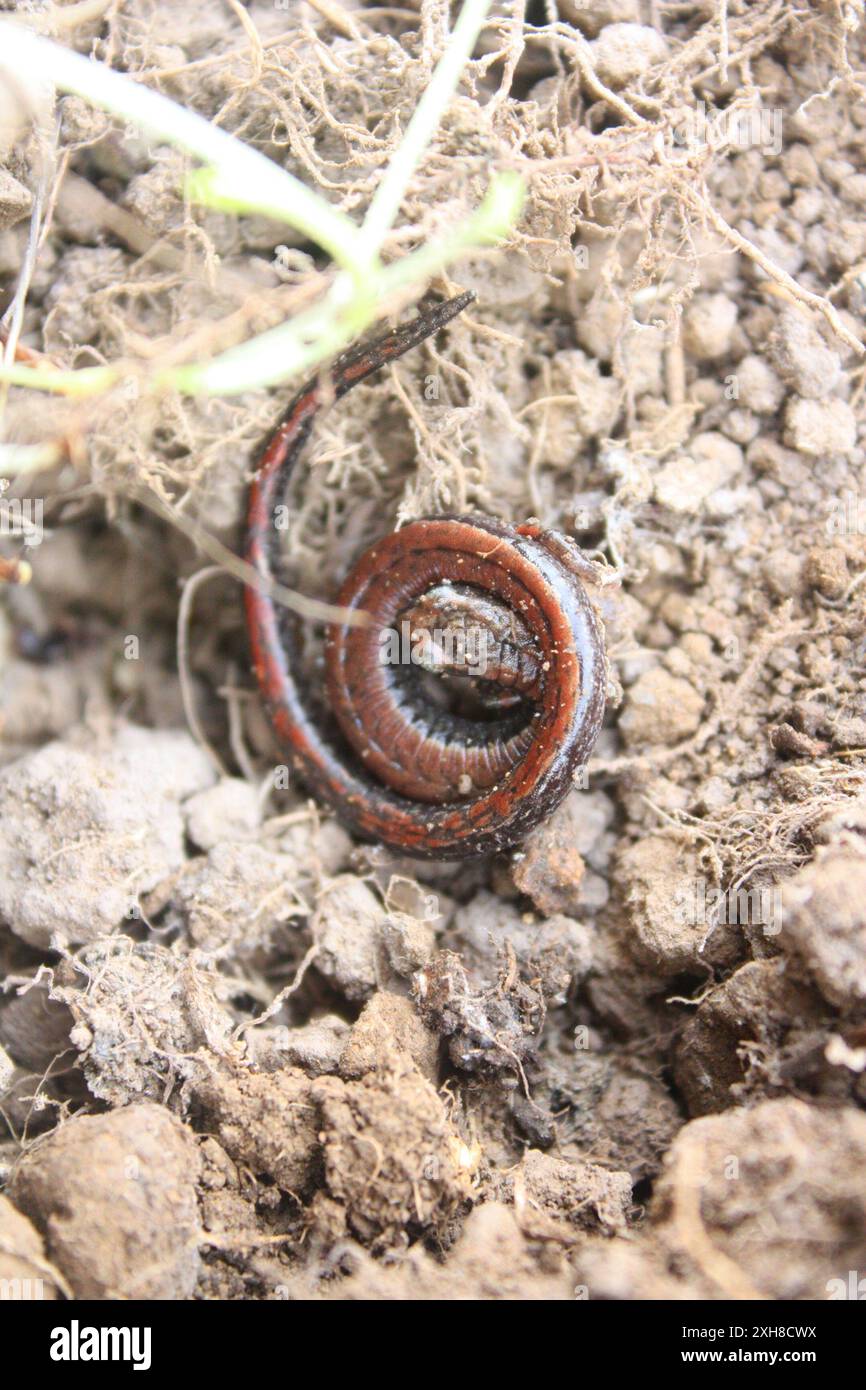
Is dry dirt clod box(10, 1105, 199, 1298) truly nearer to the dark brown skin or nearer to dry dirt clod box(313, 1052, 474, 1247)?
dry dirt clod box(313, 1052, 474, 1247)

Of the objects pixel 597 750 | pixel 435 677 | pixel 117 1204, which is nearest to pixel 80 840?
pixel 117 1204

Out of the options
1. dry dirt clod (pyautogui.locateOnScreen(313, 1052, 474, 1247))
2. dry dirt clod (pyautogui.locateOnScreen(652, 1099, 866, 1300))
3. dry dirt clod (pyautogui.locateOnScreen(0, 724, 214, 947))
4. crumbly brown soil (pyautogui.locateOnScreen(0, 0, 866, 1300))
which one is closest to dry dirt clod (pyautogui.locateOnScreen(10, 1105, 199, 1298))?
crumbly brown soil (pyautogui.locateOnScreen(0, 0, 866, 1300))

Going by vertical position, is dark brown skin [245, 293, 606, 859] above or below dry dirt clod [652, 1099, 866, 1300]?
above

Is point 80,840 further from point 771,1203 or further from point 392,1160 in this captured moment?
point 771,1203

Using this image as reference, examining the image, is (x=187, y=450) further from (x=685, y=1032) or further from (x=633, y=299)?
(x=685, y=1032)

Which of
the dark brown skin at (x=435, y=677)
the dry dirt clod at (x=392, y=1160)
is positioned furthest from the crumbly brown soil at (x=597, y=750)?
the dark brown skin at (x=435, y=677)

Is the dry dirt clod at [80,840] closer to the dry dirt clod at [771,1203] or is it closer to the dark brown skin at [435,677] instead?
the dark brown skin at [435,677]
